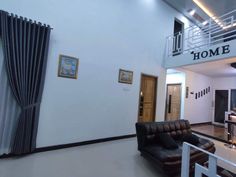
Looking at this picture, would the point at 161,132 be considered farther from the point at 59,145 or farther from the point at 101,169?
the point at 59,145

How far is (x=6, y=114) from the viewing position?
2.74 meters

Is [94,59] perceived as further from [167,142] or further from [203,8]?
[203,8]

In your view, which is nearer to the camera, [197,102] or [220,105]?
[197,102]

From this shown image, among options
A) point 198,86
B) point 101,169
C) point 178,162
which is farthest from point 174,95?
point 101,169

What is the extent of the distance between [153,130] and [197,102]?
5130mm

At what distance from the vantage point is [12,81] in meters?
2.70

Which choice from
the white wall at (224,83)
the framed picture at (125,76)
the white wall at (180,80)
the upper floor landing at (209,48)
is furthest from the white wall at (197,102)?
Result: the framed picture at (125,76)

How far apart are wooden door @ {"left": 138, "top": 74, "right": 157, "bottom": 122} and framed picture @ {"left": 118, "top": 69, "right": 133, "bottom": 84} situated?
59 centimetres

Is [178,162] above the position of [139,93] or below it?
below

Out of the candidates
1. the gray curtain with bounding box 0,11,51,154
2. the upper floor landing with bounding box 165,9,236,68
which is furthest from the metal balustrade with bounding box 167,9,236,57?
the gray curtain with bounding box 0,11,51,154

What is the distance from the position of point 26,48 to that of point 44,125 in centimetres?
165

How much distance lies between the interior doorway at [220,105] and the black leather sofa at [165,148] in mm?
5396

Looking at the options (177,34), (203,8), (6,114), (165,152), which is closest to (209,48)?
(177,34)

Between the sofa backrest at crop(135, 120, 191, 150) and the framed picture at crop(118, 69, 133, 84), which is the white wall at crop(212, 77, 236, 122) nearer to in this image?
the sofa backrest at crop(135, 120, 191, 150)
